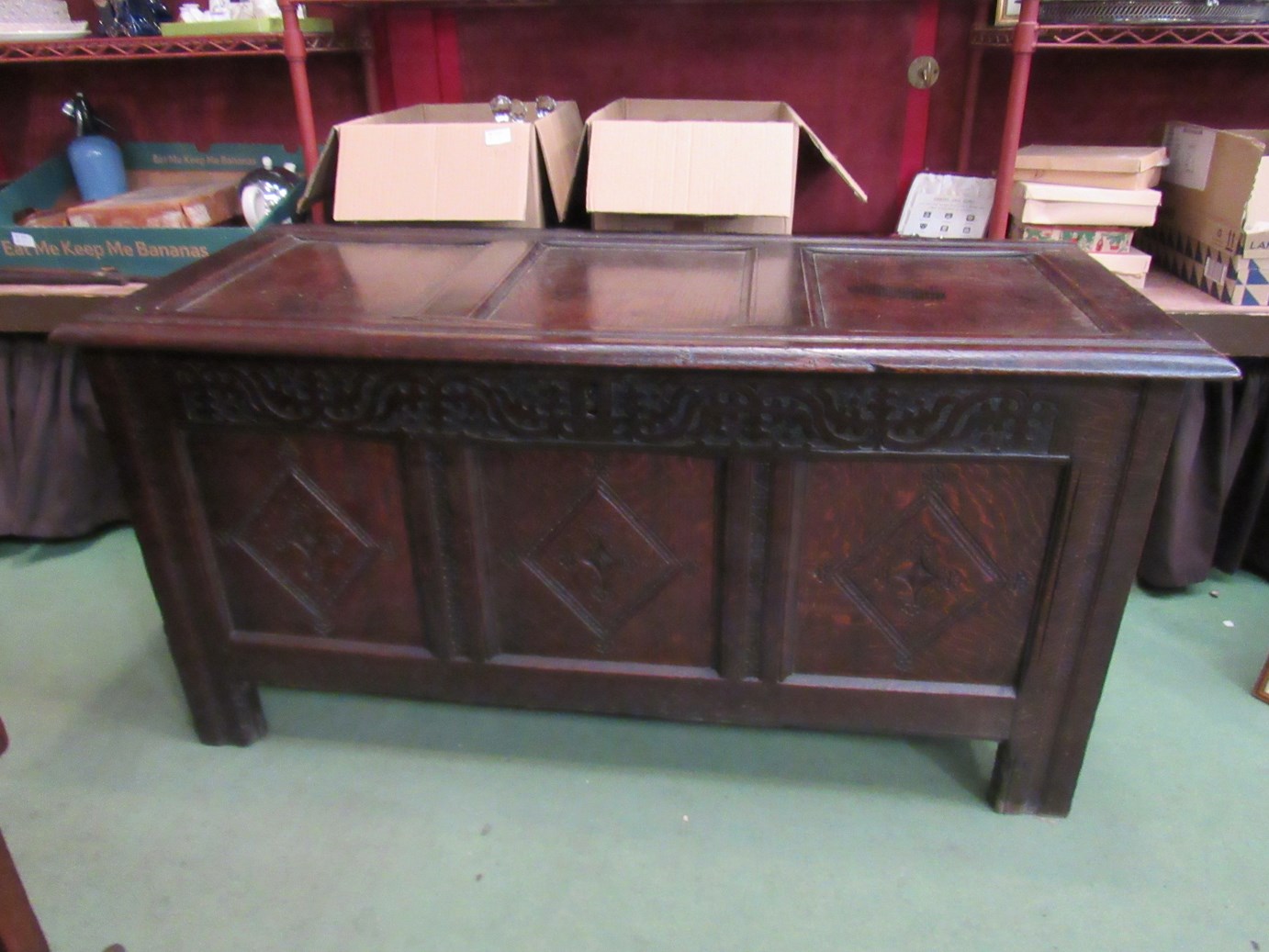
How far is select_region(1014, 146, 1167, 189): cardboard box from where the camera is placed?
1865 millimetres

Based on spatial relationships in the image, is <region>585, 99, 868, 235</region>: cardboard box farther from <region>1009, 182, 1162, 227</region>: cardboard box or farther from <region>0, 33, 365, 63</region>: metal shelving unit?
<region>0, 33, 365, 63</region>: metal shelving unit

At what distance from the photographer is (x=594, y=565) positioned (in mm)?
1462

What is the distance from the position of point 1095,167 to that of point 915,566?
1046 mm

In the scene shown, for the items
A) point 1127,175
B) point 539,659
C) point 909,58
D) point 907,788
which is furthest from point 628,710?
point 909,58

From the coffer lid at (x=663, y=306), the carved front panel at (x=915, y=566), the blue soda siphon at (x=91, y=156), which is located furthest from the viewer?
the blue soda siphon at (x=91, y=156)

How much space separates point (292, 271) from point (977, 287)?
115cm

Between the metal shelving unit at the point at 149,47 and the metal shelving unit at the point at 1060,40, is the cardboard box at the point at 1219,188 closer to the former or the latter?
the metal shelving unit at the point at 1060,40

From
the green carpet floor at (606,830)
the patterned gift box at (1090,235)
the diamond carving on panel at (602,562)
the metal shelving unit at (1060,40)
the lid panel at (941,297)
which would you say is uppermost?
the metal shelving unit at (1060,40)

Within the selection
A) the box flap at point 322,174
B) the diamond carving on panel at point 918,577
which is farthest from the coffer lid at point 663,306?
the diamond carving on panel at point 918,577

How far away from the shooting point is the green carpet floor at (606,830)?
1.38 metres

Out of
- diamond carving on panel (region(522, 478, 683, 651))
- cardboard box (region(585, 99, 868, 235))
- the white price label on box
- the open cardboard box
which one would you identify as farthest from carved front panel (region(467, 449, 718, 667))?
the white price label on box

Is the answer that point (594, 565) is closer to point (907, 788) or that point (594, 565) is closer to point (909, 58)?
point (907, 788)

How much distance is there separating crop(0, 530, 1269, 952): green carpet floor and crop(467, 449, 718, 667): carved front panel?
28 centimetres

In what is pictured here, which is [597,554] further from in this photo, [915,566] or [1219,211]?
[1219,211]
